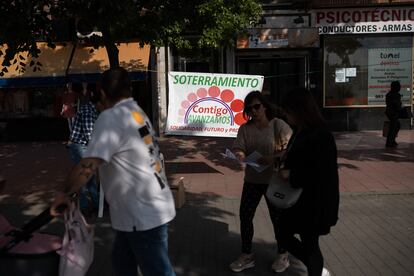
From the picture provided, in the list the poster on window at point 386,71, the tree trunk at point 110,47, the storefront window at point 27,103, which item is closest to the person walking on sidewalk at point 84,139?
the tree trunk at point 110,47

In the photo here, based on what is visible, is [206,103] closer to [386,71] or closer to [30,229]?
[30,229]

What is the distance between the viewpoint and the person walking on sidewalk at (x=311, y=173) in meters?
3.48

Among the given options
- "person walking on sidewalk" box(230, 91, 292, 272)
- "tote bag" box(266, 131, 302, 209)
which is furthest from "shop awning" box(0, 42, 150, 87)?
"tote bag" box(266, 131, 302, 209)

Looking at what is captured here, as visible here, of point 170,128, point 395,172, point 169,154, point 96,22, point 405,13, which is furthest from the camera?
point 405,13

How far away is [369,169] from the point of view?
902cm

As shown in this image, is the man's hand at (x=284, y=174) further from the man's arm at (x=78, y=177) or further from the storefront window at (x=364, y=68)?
the storefront window at (x=364, y=68)

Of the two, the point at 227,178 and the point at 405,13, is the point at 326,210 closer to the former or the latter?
the point at 227,178

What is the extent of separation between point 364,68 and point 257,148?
11.0 meters

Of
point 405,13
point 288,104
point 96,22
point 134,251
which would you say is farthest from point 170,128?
point 405,13

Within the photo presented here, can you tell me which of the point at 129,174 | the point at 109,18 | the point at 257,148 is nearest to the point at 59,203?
the point at 129,174

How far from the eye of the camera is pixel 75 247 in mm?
2814

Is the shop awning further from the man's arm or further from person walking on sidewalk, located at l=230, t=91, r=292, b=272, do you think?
the man's arm

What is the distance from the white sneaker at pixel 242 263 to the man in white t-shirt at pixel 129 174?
157 centimetres

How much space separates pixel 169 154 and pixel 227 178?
2.88m
